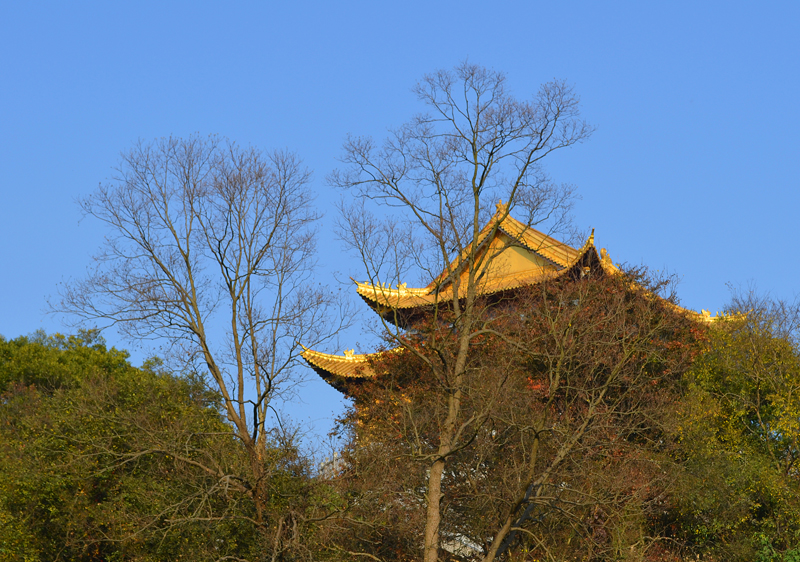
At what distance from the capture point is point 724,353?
15.9 m

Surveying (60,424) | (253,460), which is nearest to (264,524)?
(253,460)

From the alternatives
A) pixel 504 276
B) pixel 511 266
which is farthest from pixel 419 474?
pixel 511 266

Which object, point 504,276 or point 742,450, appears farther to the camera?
point 504,276

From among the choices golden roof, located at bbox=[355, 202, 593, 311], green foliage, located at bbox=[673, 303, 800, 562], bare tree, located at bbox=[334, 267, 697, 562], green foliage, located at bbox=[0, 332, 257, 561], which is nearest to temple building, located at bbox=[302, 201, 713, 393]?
golden roof, located at bbox=[355, 202, 593, 311]

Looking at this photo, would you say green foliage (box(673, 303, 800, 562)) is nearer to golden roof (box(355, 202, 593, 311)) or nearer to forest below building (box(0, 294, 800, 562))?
forest below building (box(0, 294, 800, 562))

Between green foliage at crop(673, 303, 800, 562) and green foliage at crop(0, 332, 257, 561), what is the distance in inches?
288

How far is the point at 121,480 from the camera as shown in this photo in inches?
460

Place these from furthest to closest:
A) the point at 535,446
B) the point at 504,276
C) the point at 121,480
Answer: the point at 504,276 < the point at 121,480 < the point at 535,446

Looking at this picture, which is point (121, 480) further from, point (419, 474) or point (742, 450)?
point (742, 450)

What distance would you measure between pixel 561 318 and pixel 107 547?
7094 mm

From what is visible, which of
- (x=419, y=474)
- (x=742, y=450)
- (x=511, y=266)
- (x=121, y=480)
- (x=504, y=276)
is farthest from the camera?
(x=511, y=266)

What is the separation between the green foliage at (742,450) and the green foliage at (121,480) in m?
7.32

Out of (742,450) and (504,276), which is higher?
(504,276)

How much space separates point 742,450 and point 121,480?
32.7ft
